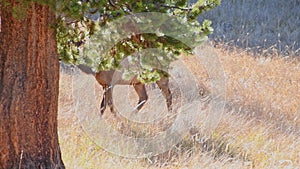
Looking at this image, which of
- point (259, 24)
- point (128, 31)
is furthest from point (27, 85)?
point (259, 24)

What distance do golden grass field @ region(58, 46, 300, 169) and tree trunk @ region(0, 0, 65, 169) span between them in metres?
0.73

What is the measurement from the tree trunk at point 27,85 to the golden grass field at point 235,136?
0.73 meters

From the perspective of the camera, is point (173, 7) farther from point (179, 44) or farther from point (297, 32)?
point (297, 32)

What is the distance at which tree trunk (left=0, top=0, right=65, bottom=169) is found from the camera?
3.99 m

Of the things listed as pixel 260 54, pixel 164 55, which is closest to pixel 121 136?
pixel 164 55

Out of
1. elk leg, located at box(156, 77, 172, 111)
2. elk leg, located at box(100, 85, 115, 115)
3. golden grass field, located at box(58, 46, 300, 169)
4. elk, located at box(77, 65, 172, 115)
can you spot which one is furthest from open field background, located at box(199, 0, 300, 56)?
elk leg, located at box(100, 85, 115, 115)

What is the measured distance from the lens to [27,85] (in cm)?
405

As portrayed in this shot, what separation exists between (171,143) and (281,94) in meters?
2.63

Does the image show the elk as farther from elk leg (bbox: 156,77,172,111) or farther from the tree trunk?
the tree trunk

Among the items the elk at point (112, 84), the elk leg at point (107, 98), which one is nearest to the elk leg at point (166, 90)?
the elk at point (112, 84)

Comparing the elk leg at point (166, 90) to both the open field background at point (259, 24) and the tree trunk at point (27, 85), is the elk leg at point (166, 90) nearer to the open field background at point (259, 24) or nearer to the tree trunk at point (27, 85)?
the tree trunk at point (27, 85)

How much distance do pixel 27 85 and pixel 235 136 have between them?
2.42m

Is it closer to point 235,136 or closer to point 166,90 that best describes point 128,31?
point 235,136

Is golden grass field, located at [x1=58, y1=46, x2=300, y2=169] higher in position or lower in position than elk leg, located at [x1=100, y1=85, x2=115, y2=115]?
lower
